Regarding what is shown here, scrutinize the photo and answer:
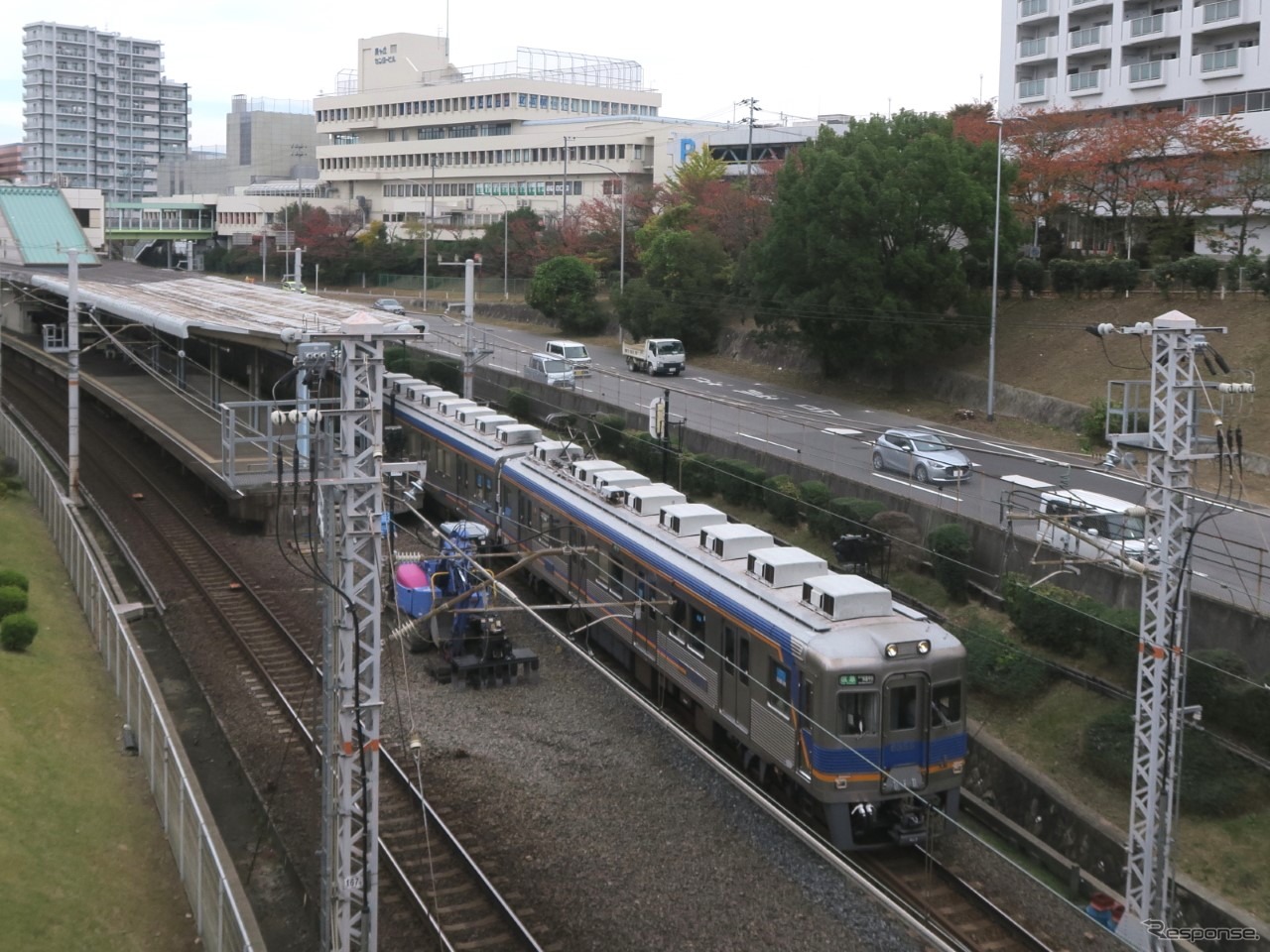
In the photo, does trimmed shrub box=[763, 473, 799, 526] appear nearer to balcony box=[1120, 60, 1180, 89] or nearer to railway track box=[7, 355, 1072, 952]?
railway track box=[7, 355, 1072, 952]

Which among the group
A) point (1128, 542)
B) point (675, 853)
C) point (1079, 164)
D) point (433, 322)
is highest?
point (1079, 164)

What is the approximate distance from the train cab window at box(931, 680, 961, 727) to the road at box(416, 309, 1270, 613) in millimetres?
2764

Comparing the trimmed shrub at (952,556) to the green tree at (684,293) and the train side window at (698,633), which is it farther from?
the green tree at (684,293)

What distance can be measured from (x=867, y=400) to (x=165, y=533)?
60.9 feet

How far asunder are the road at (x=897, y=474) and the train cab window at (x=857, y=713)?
324cm

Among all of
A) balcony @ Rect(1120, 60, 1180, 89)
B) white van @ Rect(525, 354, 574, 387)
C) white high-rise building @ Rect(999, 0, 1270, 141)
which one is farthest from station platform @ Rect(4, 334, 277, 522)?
balcony @ Rect(1120, 60, 1180, 89)

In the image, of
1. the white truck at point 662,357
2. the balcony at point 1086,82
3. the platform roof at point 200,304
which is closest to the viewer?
the platform roof at point 200,304

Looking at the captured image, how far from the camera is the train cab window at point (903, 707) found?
42.7 feet

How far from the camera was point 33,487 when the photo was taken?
26188 mm

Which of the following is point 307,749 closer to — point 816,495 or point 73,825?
point 73,825

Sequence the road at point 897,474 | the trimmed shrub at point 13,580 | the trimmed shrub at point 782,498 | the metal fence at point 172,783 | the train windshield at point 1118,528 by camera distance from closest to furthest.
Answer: the metal fence at point 172,783 → the road at point 897,474 → the trimmed shrub at point 13,580 → the train windshield at point 1118,528 → the trimmed shrub at point 782,498

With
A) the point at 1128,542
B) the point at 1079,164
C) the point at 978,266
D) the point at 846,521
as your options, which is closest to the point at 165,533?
the point at 846,521

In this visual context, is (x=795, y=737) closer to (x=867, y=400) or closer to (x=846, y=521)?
(x=846, y=521)

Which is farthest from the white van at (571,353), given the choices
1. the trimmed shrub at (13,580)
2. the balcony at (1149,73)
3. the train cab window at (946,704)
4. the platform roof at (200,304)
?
the train cab window at (946,704)
